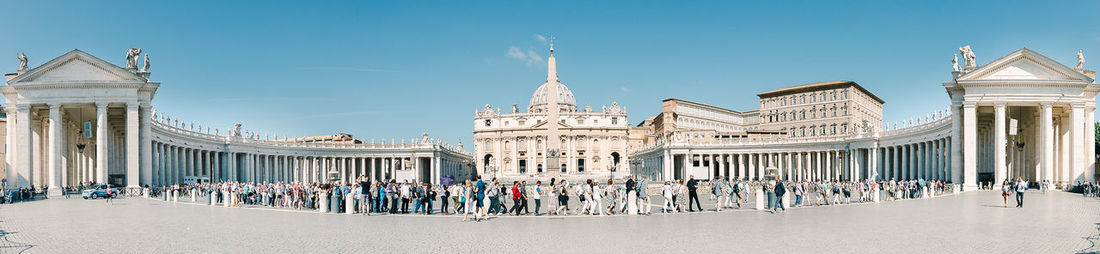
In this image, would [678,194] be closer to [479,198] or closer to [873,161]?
[479,198]

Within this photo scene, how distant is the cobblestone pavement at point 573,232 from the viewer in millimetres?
15852

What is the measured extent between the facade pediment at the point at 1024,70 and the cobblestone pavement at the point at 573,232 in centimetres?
1959

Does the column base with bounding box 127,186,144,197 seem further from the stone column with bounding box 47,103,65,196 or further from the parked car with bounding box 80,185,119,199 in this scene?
the stone column with bounding box 47,103,65,196

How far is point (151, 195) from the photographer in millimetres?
44219

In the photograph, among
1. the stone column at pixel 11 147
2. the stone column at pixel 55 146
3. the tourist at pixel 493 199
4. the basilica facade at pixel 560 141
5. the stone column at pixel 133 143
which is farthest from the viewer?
the basilica facade at pixel 560 141

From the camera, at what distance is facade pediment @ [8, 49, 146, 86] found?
149ft

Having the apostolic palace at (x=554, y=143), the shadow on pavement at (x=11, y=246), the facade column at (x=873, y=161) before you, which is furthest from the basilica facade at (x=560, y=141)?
the shadow on pavement at (x=11, y=246)

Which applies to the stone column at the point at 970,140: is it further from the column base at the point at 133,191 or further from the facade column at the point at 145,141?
the facade column at the point at 145,141

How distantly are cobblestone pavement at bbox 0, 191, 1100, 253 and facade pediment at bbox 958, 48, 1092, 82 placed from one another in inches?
771

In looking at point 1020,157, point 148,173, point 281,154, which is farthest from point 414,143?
point 1020,157

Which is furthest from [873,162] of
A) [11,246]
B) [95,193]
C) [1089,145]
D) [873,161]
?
[11,246]

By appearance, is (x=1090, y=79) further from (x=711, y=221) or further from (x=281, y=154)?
(x=281, y=154)

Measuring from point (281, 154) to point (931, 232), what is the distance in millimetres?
71205

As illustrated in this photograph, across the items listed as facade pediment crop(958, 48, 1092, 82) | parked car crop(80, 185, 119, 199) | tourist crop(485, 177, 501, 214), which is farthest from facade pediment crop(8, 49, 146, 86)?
facade pediment crop(958, 48, 1092, 82)
